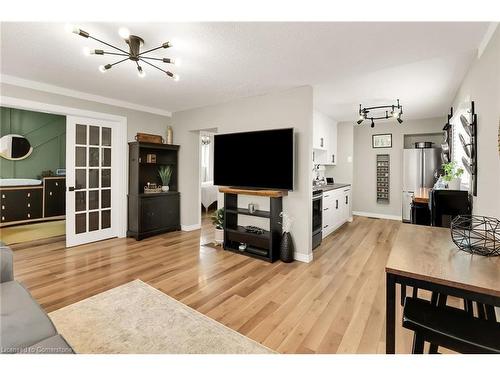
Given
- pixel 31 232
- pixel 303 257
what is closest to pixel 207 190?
pixel 31 232

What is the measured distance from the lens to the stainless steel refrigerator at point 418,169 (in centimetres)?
538

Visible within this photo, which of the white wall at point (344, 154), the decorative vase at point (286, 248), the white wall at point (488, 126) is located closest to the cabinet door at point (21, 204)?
the decorative vase at point (286, 248)

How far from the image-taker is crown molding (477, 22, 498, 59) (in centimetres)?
192

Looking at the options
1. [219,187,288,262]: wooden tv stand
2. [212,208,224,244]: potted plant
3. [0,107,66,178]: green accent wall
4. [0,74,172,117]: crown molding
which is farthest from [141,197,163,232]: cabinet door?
[0,107,66,178]: green accent wall

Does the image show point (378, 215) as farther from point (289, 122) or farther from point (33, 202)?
point (33, 202)

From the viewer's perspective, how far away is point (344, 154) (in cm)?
616

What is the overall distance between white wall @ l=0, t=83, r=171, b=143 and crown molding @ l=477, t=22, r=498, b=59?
15.5ft

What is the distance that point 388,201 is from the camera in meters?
6.23

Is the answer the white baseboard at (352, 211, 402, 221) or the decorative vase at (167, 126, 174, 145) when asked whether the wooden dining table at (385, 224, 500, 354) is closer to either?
the decorative vase at (167, 126, 174, 145)

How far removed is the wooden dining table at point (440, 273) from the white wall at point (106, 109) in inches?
178

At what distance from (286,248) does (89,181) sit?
338 cm

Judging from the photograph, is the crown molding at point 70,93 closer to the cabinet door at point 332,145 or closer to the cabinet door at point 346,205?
the cabinet door at point 332,145
